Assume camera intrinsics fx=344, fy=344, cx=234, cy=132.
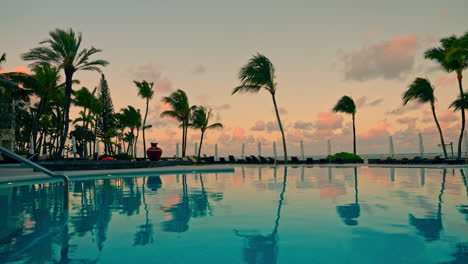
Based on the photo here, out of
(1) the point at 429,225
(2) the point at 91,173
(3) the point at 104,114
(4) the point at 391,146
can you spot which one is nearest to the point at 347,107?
(4) the point at 391,146

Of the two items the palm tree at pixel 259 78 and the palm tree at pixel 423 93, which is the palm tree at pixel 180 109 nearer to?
the palm tree at pixel 259 78

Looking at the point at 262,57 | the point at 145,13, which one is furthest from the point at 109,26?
the point at 262,57

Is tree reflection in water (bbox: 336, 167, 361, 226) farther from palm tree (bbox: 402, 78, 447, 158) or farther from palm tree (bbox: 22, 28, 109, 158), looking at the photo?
palm tree (bbox: 402, 78, 447, 158)

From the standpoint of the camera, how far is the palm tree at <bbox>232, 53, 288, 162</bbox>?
1045 inches

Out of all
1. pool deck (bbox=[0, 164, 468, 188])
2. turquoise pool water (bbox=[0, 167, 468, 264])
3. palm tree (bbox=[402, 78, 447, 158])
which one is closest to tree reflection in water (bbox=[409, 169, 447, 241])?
turquoise pool water (bbox=[0, 167, 468, 264])

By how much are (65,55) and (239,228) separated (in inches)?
826

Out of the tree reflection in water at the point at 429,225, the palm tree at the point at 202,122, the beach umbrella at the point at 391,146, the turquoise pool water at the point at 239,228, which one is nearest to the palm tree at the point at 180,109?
the palm tree at the point at 202,122

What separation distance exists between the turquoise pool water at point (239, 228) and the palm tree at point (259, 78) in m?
17.5

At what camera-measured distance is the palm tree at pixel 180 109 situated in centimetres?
3450

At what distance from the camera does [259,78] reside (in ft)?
87.0

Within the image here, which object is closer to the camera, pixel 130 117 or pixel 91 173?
pixel 91 173

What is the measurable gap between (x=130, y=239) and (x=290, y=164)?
22.3 m

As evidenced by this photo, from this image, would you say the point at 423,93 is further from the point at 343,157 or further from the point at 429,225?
the point at 429,225

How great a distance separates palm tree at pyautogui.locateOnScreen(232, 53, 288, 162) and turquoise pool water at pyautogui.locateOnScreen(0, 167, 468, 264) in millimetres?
17463
